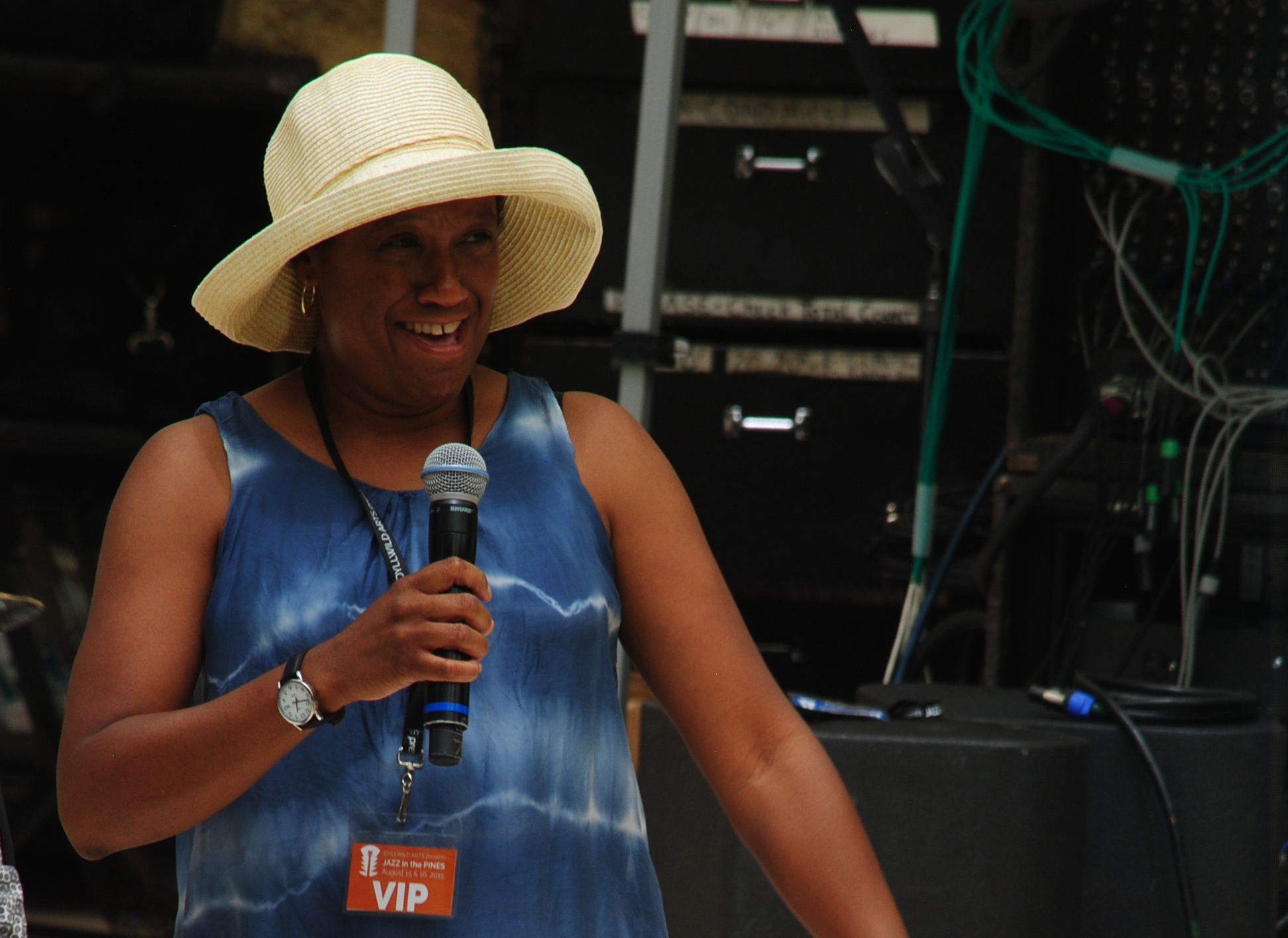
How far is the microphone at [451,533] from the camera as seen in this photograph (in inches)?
41.2

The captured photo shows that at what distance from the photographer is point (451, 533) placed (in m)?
1.09

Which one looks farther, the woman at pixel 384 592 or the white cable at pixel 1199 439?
the white cable at pixel 1199 439

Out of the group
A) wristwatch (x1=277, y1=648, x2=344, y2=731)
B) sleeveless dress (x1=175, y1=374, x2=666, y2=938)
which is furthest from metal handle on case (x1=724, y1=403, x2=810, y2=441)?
wristwatch (x1=277, y1=648, x2=344, y2=731)

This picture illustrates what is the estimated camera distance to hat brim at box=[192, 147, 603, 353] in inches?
49.2

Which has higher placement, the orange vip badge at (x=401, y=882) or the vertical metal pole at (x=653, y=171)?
the vertical metal pole at (x=653, y=171)

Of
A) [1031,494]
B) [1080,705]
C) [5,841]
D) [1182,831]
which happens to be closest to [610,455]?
[5,841]

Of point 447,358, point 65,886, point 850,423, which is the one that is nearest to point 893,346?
point 850,423

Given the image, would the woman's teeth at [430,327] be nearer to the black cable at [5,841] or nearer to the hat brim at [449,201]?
the hat brim at [449,201]

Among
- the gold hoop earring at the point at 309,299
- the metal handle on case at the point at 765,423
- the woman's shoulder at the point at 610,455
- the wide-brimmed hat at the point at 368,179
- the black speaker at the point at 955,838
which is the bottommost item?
the black speaker at the point at 955,838

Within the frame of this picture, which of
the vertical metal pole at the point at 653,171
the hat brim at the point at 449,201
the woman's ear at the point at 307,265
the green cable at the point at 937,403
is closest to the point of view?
the hat brim at the point at 449,201

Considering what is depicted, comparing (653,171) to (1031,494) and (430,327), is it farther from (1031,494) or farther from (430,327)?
(430,327)

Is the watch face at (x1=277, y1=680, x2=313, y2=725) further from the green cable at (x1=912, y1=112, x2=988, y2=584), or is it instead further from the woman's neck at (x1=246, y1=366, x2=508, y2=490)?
the green cable at (x1=912, y1=112, x2=988, y2=584)

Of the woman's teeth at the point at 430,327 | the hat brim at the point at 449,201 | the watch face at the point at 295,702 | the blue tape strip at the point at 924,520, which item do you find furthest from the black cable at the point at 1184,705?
the watch face at the point at 295,702

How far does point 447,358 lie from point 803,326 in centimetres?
171
